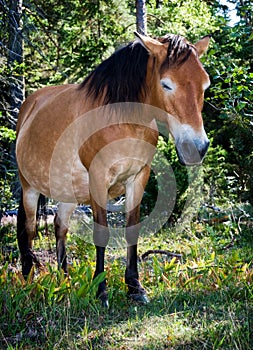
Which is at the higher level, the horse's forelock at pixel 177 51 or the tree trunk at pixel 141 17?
the tree trunk at pixel 141 17

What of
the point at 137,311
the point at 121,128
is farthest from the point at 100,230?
the point at 121,128

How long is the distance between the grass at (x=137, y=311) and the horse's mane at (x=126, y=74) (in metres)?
1.44

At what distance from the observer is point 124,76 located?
Result: 3.61 m

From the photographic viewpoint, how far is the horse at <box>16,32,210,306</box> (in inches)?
128

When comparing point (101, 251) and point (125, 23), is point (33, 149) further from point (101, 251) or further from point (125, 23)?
point (125, 23)

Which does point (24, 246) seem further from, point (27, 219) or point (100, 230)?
point (100, 230)

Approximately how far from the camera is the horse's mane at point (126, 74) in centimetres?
352

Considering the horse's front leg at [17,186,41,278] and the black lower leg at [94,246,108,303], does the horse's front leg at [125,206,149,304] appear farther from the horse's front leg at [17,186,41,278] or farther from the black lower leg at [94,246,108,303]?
the horse's front leg at [17,186,41,278]

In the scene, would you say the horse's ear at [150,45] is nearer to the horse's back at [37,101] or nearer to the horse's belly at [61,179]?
the horse's belly at [61,179]

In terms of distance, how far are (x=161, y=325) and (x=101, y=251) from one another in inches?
34.6

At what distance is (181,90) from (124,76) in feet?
1.92

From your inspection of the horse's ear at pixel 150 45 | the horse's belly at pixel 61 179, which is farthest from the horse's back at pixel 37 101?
the horse's ear at pixel 150 45

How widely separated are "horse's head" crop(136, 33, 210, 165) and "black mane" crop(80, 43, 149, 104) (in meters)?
0.11

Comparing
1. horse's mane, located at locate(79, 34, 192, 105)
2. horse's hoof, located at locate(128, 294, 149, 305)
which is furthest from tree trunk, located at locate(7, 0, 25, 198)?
horse's hoof, located at locate(128, 294, 149, 305)
